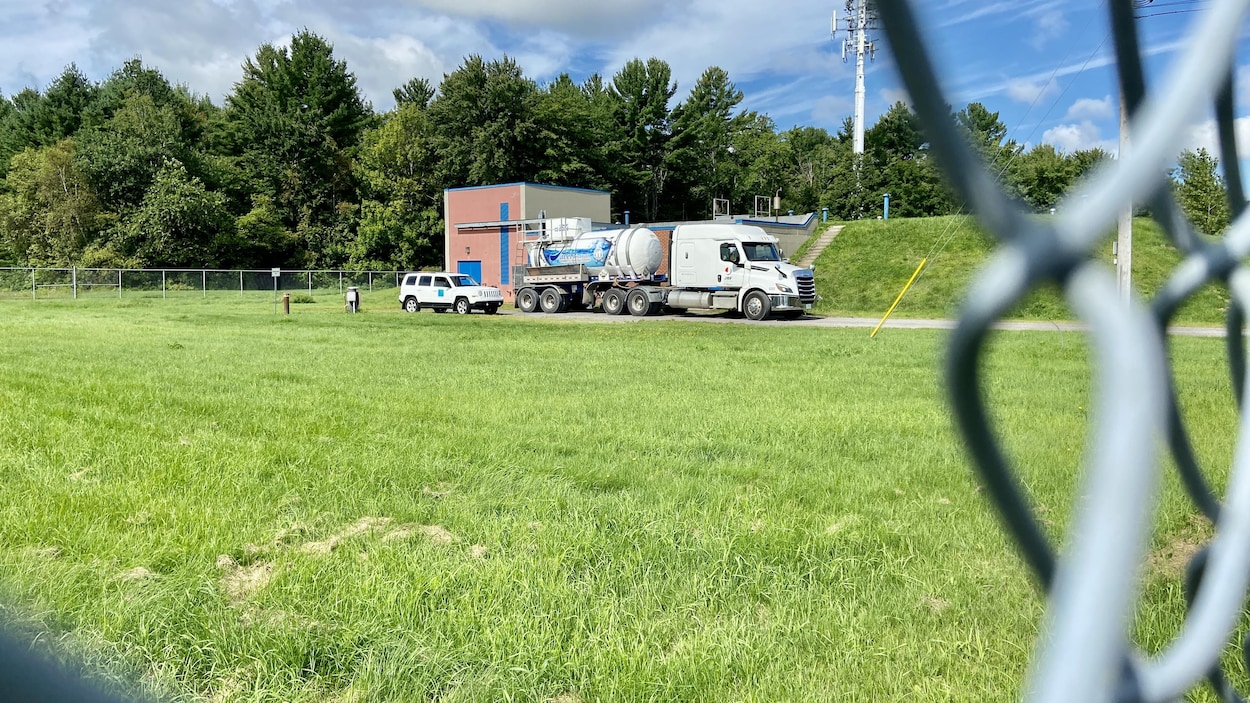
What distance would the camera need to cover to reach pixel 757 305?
24.4 m

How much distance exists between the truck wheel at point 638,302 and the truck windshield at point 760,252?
12.2 feet

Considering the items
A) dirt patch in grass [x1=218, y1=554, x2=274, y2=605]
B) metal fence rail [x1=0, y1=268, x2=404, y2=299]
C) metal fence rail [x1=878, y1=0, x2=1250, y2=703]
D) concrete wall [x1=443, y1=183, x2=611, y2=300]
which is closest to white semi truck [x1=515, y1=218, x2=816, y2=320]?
concrete wall [x1=443, y1=183, x2=611, y2=300]

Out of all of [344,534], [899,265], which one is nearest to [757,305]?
[899,265]

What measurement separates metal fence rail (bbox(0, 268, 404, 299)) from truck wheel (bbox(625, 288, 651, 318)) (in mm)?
16369

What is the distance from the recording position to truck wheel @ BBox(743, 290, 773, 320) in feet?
79.4

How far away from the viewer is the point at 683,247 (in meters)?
26.5

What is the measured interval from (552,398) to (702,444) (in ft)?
8.49

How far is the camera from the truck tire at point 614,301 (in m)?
27.8

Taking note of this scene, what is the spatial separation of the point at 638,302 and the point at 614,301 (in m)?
1.16

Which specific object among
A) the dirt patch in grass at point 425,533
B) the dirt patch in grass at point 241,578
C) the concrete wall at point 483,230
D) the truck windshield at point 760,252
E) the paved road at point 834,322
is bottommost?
the dirt patch in grass at point 241,578

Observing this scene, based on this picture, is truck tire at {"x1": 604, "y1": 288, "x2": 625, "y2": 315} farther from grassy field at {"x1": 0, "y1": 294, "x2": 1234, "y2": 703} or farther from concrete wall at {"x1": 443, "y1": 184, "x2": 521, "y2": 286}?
grassy field at {"x1": 0, "y1": 294, "x2": 1234, "y2": 703}

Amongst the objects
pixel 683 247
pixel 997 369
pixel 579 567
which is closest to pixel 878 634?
pixel 579 567

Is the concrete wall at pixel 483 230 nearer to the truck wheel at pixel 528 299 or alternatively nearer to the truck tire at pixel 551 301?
the truck wheel at pixel 528 299

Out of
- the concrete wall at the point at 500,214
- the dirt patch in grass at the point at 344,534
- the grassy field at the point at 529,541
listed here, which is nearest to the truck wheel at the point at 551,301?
the concrete wall at the point at 500,214
